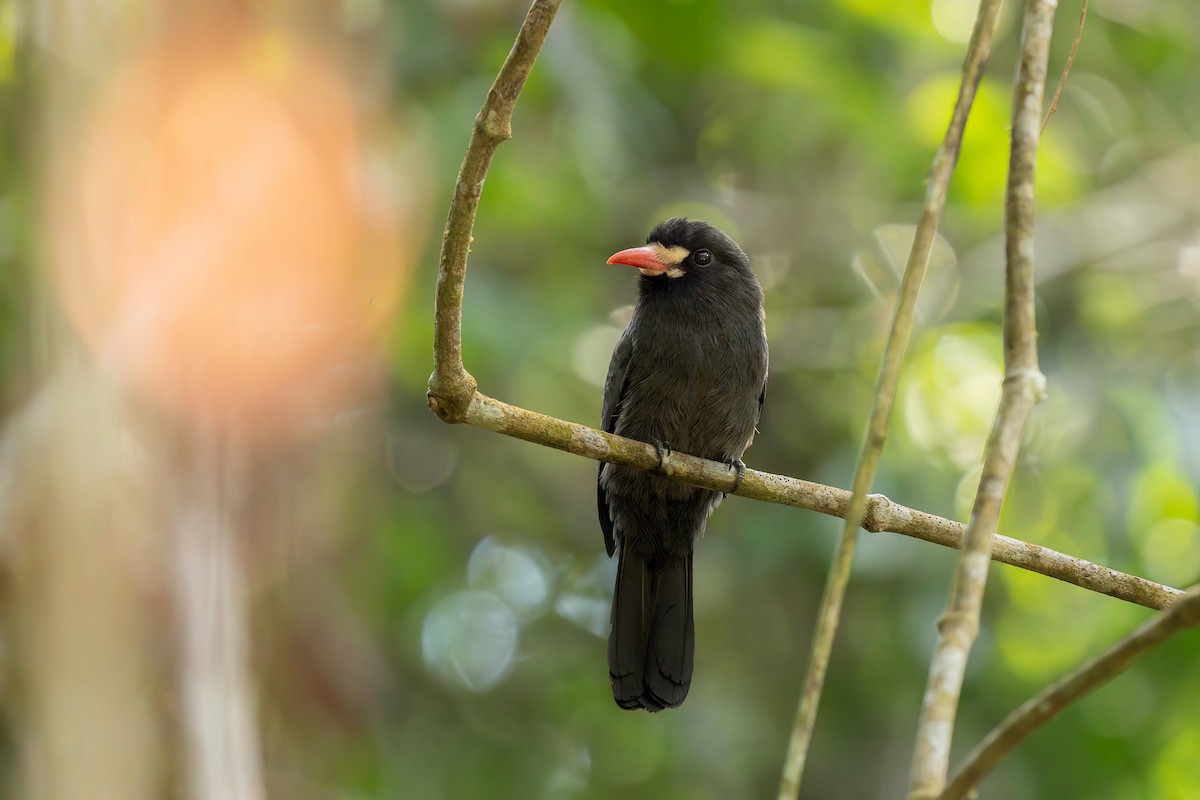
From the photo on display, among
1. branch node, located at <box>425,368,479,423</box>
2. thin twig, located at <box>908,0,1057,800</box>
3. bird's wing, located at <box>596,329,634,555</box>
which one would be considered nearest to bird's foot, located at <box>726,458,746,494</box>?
bird's wing, located at <box>596,329,634,555</box>

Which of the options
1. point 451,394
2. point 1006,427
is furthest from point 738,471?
point 1006,427

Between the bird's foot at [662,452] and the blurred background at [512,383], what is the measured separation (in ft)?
3.27

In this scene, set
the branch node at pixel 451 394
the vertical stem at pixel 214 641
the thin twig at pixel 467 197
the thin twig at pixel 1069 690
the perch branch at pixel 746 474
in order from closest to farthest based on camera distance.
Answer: the thin twig at pixel 1069 690 < the thin twig at pixel 467 197 < the vertical stem at pixel 214 641 < the perch branch at pixel 746 474 < the branch node at pixel 451 394

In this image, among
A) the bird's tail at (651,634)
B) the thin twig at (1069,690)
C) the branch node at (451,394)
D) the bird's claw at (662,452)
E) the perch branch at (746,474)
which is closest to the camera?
the thin twig at (1069,690)

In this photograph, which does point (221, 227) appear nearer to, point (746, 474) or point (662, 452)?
point (662, 452)

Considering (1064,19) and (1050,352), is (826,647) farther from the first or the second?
(1064,19)

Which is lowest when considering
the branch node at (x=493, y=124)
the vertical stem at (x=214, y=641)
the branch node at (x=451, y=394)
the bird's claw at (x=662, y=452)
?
the vertical stem at (x=214, y=641)

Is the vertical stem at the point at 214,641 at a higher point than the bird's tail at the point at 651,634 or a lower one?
lower

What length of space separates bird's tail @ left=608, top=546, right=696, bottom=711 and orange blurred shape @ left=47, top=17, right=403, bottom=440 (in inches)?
47.3

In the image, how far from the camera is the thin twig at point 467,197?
2271 millimetres

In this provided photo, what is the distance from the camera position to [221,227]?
347 centimetres

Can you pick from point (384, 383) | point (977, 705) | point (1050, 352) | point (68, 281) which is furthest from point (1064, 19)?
point (68, 281)

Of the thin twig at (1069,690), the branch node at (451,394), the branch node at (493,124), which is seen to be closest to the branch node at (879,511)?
the branch node at (451,394)

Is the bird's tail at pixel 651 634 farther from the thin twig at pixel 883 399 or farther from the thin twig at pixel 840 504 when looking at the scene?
the thin twig at pixel 883 399
